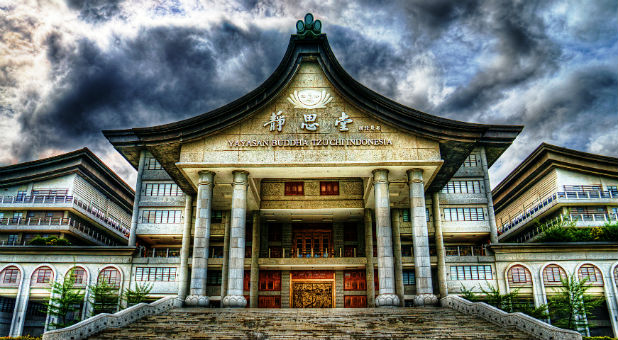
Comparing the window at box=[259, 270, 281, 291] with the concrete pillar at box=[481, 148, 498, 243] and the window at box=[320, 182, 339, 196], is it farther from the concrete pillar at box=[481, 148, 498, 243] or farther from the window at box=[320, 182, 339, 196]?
the concrete pillar at box=[481, 148, 498, 243]

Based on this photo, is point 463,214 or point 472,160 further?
point 472,160

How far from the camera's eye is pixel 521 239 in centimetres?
4981

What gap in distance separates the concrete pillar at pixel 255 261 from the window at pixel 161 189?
952 cm

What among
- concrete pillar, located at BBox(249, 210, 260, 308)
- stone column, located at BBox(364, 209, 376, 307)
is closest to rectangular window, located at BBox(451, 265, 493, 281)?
stone column, located at BBox(364, 209, 376, 307)

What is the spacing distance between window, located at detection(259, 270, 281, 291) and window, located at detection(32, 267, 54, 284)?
16.3m

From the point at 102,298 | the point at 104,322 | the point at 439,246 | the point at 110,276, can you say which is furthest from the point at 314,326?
the point at 110,276

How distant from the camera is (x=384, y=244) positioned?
27.7 metres

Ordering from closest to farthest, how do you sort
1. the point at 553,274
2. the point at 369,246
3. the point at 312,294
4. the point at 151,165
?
the point at 369,246 < the point at 553,274 < the point at 312,294 < the point at 151,165

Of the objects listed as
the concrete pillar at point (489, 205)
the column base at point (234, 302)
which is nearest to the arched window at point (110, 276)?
the column base at point (234, 302)

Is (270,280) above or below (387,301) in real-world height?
above

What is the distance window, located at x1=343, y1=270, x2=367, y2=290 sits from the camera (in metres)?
39.2

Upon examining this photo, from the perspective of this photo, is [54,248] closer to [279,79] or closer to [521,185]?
[279,79]

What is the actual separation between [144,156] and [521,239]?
124 ft

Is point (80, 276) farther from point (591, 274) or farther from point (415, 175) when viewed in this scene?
point (591, 274)
